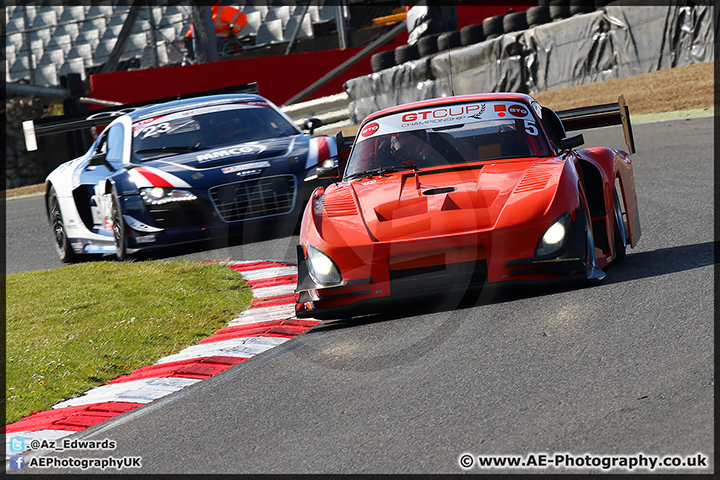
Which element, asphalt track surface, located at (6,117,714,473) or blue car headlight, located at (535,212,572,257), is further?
blue car headlight, located at (535,212,572,257)

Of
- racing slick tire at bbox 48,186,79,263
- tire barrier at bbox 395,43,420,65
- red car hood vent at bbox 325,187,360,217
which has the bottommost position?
racing slick tire at bbox 48,186,79,263

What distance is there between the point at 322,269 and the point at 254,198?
10.7ft

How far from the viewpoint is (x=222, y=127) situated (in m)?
9.42

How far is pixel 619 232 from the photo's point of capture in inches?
234

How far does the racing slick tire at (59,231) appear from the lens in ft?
32.0

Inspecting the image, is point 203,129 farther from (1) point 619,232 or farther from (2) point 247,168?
(1) point 619,232

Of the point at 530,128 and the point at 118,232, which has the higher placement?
the point at 530,128

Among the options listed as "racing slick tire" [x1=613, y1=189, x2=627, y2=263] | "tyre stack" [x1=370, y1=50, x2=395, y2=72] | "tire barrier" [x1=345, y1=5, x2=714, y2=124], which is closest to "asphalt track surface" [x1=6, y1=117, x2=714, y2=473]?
"racing slick tire" [x1=613, y1=189, x2=627, y2=263]

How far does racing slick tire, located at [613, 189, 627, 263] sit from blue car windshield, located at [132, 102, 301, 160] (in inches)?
165

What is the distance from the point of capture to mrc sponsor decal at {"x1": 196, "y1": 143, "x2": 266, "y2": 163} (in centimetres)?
868

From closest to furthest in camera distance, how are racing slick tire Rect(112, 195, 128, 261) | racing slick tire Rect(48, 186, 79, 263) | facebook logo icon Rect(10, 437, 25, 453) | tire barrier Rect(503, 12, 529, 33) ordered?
facebook logo icon Rect(10, 437, 25, 453) < racing slick tire Rect(112, 195, 128, 261) < racing slick tire Rect(48, 186, 79, 263) < tire barrier Rect(503, 12, 529, 33)

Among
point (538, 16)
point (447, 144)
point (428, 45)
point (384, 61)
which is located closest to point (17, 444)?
point (447, 144)

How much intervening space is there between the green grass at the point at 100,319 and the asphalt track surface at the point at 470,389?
85 centimetres

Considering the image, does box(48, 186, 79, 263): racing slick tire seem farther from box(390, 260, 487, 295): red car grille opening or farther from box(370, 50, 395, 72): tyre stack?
box(370, 50, 395, 72): tyre stack
